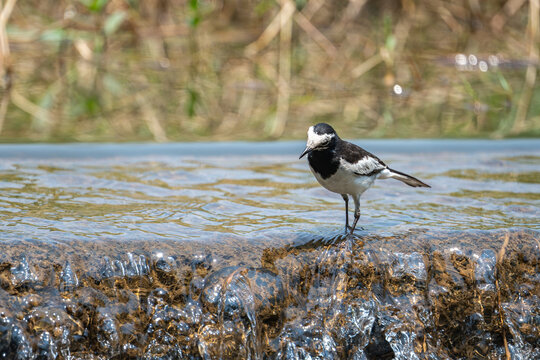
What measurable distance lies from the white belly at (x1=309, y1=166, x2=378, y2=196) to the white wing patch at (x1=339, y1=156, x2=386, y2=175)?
3 cm

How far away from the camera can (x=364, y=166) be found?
5.14m

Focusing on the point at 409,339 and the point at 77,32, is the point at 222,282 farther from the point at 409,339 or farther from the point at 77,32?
the point at 77,32

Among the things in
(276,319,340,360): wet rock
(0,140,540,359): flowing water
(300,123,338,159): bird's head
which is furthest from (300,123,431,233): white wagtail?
(276,319,340,360): wet rock

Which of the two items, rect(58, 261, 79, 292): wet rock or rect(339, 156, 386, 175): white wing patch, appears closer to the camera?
rect(58, 261, 79, 292): wet rock

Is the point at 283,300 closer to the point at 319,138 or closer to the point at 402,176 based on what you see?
the point at 319,138

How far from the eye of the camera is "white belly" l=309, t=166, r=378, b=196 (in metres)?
4.98

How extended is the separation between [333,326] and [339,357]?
0.19 metres

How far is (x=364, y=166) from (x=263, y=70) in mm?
8018

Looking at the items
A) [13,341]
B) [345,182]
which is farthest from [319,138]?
[13,341]

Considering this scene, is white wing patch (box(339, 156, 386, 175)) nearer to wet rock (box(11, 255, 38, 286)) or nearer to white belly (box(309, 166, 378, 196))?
white belly (box(309, 166, 378, 196))

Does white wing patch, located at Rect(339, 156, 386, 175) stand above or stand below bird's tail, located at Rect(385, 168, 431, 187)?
above

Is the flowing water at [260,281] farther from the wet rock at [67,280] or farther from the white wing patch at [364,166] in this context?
the white wing patch at [364,166]

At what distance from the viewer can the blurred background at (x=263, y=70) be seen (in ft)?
31.0

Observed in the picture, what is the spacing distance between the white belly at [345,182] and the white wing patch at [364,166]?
0.03m
